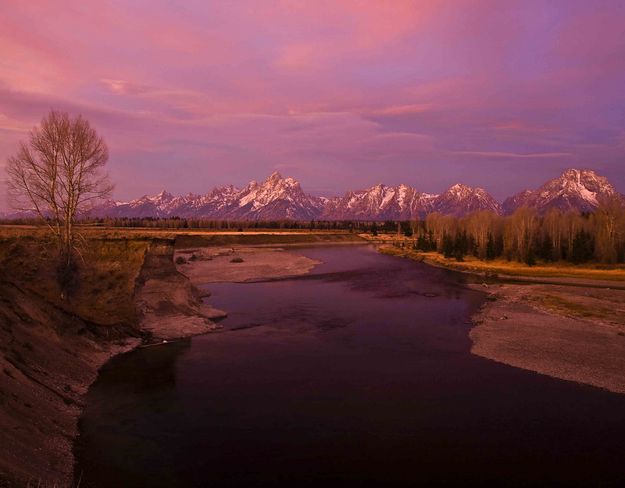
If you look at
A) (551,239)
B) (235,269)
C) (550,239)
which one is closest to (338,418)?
(235,269)

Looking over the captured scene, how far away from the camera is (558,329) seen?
1704 inches

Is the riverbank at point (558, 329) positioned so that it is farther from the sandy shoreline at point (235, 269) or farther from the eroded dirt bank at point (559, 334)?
the sandy shoreline at point (235, 269)

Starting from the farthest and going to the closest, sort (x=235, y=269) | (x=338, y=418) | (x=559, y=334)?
(x=235, y=269) → (x=559, y=334) → (x=338, y=418)

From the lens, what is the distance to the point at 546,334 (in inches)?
1633

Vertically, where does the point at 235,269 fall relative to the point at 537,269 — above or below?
below

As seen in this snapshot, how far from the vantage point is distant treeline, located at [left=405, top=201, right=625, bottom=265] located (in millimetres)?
96713

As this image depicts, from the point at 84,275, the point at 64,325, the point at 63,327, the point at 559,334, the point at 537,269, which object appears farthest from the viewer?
the point at 537,269

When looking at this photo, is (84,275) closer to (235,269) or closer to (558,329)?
(558,329)

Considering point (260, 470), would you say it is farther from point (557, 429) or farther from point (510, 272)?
point (510, 272)

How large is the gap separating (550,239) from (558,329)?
72.2 meters

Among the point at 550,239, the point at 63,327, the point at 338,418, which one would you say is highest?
the point at 550,239

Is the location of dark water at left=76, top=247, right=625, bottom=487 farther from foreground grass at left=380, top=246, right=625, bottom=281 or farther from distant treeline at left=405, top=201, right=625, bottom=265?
distant treeline at left=405, top=201, right=625, bottom=265

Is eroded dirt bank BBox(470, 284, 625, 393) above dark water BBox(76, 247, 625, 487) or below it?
above

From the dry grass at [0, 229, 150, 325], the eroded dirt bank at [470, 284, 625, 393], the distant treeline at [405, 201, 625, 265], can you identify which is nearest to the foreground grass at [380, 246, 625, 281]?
the distant treeline at [405, 201, 625, 265]
